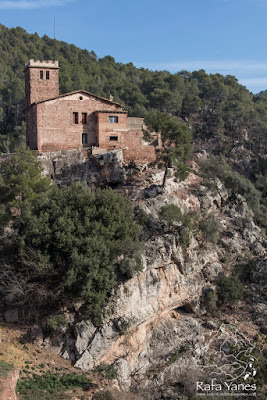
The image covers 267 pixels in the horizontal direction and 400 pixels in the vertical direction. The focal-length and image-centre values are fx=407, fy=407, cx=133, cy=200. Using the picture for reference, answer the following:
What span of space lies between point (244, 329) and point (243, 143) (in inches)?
1411

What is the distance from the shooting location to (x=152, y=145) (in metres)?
39.3

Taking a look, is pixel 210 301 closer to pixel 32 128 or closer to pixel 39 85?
pixel 32 128

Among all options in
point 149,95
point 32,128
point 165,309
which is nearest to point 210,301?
point 165,309

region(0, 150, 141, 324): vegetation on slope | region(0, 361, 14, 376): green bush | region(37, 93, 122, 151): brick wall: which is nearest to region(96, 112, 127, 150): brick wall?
region(37, 93, 122, 151): brick wall

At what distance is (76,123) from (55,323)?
20.3 meters

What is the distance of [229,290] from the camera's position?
31.8 m

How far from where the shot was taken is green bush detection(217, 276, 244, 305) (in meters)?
31.6

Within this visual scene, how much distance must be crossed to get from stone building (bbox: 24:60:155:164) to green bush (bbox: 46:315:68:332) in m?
17.5

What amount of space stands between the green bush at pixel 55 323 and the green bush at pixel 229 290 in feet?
42.1

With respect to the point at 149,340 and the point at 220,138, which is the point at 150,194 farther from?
the point at 220,138

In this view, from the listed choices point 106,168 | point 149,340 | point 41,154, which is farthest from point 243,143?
point 149,340

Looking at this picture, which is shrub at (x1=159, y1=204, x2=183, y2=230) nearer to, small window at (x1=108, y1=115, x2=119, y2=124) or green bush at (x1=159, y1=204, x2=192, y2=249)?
green bush at (x1=159, y1=204, x2=192, y2=249)

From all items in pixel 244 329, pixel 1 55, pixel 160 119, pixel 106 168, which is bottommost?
pixel 244 329

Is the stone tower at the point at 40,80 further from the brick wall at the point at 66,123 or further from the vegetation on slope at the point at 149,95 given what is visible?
the vegetation on slope at the point at 149,95
